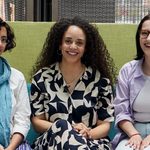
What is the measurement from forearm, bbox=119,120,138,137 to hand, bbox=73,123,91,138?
170mm

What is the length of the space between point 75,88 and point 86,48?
0.23 metres

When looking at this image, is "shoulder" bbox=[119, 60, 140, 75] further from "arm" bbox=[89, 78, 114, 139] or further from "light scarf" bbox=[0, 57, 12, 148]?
"light scarf" bbox=[0, 57, 12, 148]

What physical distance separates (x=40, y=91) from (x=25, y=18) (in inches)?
52.7

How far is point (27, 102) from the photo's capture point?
6.44 feet

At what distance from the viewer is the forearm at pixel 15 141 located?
5.92 feet

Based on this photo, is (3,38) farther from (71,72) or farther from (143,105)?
(143,105)

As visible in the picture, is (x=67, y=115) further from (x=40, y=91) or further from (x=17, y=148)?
(x=17, y=148)

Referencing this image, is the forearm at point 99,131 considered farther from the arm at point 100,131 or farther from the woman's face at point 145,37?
the woman's face at point 145,37

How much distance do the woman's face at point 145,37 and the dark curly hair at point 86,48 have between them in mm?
261

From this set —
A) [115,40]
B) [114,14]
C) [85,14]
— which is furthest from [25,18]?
[115,40]

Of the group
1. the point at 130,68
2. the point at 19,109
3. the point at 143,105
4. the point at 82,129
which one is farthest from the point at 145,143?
the point at 19,109

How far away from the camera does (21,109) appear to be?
6.35ft

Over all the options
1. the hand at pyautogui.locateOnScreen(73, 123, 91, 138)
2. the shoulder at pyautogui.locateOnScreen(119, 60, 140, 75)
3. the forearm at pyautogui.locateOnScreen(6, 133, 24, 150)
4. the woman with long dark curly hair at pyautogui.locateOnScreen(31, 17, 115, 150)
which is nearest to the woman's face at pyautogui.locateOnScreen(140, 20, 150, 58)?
the shoulder at pyautogui.locateOnScreen(119, 60, 140, 75)

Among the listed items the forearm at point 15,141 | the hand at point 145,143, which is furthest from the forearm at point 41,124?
the hand at point 145,143
